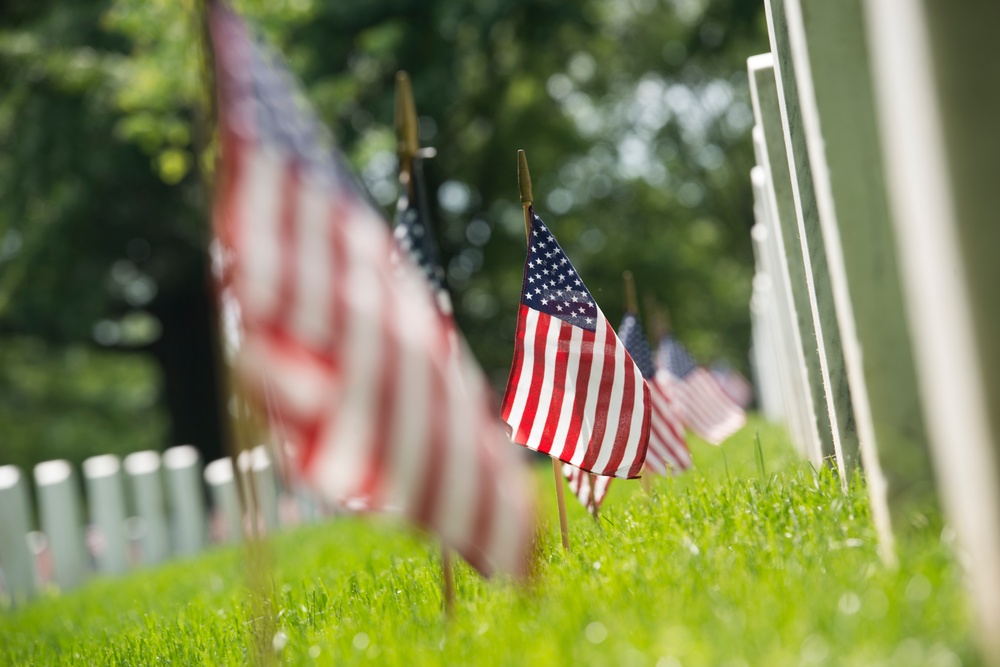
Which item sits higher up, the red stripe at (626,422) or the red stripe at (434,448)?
the red stripe at (434,448)

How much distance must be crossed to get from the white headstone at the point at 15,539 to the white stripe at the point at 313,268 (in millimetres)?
10630

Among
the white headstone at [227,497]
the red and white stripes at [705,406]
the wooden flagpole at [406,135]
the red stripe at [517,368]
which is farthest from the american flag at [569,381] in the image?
the white headstone at [227,497]

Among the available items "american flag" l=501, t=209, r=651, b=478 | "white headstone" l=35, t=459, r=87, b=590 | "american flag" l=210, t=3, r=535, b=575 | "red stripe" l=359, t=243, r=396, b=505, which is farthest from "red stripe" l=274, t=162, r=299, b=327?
"white headstone" l=35, t=459, r=87, b=590

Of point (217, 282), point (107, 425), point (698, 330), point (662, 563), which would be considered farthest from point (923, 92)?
point (107, 425)

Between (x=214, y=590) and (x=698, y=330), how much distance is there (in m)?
29.2

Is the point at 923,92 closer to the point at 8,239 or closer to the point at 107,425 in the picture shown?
the point at 8,239

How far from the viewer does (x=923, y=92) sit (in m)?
2.98

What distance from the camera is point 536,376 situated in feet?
18.6

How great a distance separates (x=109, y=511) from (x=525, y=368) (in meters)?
10.8

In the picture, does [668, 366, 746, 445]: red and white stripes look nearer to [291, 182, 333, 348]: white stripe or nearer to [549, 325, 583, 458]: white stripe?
[549, 325, 583, 458]: white stripe

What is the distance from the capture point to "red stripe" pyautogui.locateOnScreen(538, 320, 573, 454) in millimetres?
5652

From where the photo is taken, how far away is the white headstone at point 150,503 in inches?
607

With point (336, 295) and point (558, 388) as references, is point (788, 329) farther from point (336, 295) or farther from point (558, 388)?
point (336, 295)

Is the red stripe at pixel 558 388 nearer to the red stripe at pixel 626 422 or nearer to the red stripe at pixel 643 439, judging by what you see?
the red stripe at pixel 626 422
